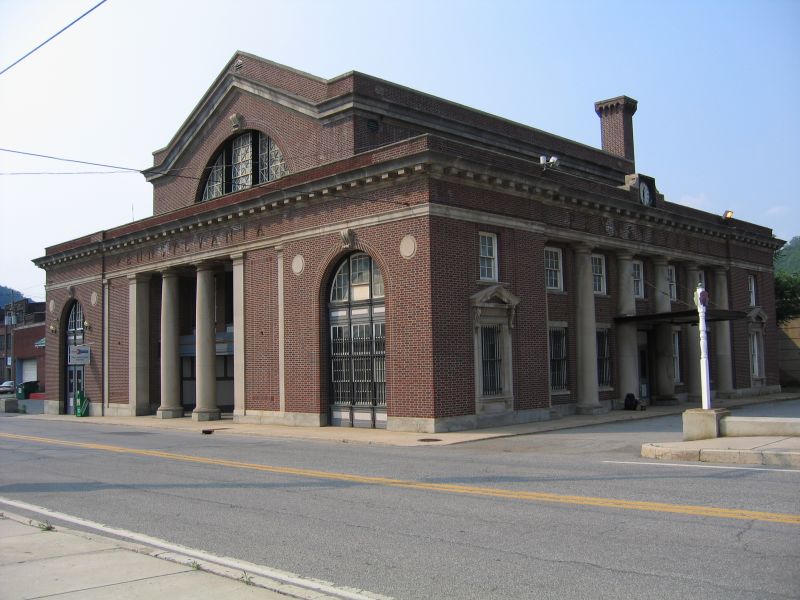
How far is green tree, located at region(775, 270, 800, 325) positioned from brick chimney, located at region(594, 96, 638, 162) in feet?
41.1

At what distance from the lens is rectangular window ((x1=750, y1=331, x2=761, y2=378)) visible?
3903 cm

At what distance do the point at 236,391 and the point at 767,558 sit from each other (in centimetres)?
2424

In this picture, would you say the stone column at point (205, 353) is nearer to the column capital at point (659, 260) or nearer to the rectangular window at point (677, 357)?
the column capital at point (659, 260)

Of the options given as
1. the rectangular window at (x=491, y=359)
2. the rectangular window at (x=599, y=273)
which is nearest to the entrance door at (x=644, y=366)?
the rectangular window at (x=599, y=273)

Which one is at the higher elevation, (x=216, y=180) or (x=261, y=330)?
(x=216, y=180)

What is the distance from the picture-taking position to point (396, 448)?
19.0m

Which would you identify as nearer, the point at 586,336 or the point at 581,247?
the point at 586,336

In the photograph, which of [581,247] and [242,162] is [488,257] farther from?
[242,162]

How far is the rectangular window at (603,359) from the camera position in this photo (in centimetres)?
2956

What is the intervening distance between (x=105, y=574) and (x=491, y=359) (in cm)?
1770

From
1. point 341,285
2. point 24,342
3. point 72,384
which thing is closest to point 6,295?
point 24,342

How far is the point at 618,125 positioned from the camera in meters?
44.1

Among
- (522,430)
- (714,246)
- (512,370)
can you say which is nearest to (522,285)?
(512,370)

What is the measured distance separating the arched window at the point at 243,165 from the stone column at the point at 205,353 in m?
4.16
